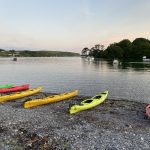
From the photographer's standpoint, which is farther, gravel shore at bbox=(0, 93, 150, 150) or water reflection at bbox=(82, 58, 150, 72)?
water reflection at bbox=(82, 58, 150, 72)

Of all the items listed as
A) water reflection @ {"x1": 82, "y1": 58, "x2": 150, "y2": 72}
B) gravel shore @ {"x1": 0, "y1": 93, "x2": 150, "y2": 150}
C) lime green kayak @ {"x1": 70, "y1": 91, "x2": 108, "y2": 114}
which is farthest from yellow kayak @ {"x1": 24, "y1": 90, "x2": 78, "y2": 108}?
water reflection @ {"x1": 82, "y1": 58, "x2": 150, "y2": 72}

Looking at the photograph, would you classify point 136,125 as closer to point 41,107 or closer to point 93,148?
point 93,148

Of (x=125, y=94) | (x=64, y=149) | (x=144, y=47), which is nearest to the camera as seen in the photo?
(x=64, y=149)

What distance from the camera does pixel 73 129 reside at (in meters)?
17.2

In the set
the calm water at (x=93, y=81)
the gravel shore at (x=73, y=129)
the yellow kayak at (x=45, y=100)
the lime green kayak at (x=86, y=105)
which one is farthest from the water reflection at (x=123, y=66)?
the gravel shore at (x=73, y=129)

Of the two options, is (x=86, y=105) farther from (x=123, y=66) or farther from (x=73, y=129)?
(x=123, y=66)

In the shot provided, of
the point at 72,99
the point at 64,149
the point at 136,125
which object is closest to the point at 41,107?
the point at 72,99

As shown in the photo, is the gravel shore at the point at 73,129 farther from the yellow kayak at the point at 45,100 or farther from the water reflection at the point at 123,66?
the water reflection at the point at 123,66

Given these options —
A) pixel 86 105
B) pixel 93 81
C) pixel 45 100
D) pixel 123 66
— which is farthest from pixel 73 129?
pixel 123 66

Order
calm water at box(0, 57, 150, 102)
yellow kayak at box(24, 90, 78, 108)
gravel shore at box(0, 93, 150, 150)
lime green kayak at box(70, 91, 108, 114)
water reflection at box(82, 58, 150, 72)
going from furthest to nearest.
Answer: water reflection at box(82, 58, 150, 72)
calm water at box(0, 57, 150, 102)
yellow kayak at box(24, 90, 78, 108)
lime green kayak at box(70, 91, 108, 114)
gravel shore at box(0, 93, 150, 150)

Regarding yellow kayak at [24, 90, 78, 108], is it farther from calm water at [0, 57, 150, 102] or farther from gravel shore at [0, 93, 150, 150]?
calm water at [0, 57, 150, 102]

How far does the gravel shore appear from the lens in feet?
47.2

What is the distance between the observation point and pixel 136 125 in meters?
19.1

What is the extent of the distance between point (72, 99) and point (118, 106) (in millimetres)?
5968
